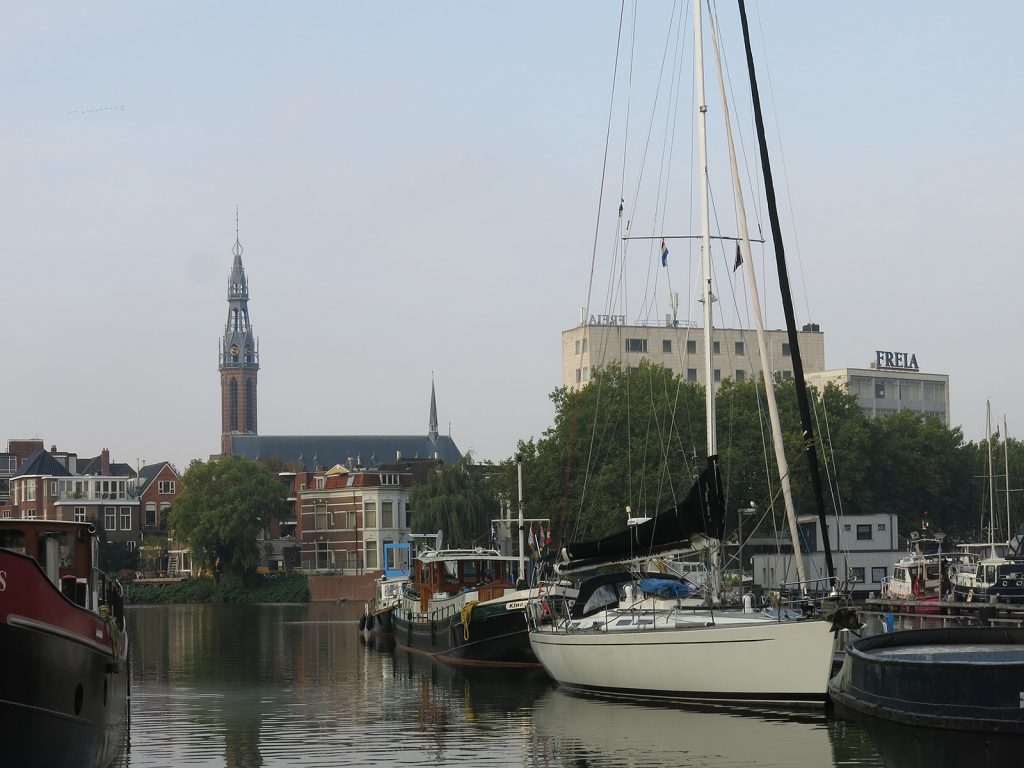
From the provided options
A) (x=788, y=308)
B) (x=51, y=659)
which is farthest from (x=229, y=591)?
(x=51, y=659)

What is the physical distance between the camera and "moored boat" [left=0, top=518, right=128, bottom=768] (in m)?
18.7

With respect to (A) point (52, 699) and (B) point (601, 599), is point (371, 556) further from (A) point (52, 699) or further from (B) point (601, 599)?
(A) point (52, 699)

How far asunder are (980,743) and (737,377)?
15489cm

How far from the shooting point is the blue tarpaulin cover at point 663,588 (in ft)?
120

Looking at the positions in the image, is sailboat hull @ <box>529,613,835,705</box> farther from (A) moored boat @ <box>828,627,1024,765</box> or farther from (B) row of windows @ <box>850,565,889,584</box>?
(B) row of windows @ <box>850,565,889,584</box>

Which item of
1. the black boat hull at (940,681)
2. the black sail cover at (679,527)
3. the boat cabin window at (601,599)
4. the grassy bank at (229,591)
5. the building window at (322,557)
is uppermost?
the black sail cover at (679,527)

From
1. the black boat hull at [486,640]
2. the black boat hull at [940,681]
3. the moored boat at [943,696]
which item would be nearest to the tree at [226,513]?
the black boat hull at [486,640]

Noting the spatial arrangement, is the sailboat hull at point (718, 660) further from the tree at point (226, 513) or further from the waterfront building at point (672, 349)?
the waterfront building at point (672, 349)

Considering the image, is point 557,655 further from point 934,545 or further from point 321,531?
point 321,531

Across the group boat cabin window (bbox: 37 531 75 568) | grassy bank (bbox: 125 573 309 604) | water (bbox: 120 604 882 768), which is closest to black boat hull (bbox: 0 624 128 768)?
boat cabin window (bbox: 37 531 75 568)

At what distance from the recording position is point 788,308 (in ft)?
109

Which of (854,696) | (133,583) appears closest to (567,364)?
(133,583)

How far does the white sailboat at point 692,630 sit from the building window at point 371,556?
111324 mm

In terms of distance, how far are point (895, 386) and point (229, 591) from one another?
82.2 m
